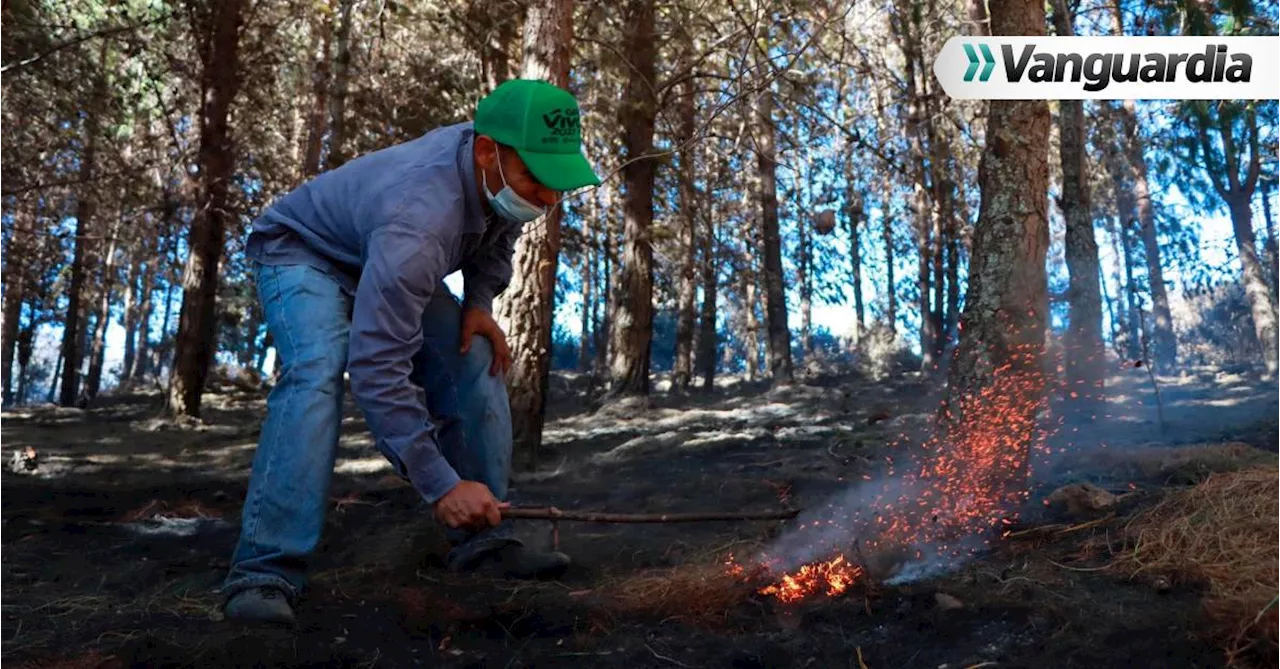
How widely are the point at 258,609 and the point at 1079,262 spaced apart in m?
9.66

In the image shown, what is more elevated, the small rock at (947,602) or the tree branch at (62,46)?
the tree branch at (62,46)

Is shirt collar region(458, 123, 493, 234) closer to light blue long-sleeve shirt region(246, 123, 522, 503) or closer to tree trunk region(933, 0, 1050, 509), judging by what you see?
light blue long-sleeve shirt region(246, 123, 522, 503)

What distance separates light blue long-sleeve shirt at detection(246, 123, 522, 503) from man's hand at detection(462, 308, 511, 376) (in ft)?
1.20

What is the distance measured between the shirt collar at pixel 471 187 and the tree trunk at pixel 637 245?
7911mm

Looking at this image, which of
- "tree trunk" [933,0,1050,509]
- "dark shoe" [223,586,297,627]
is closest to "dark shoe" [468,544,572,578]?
"dark shoe" [223,586,297,627]

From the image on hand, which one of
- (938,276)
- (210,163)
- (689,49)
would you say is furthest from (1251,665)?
(938,276)

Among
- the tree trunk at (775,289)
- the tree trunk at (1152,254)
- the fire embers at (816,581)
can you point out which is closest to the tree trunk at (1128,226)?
the tree trunk at (1152,254)

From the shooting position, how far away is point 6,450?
8.73 metres

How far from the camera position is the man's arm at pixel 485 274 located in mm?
3533

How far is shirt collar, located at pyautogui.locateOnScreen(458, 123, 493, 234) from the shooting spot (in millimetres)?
2893

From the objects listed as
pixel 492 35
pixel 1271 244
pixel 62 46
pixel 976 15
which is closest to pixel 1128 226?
pixel 1271 244

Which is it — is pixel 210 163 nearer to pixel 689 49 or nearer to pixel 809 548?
pixel 689 49

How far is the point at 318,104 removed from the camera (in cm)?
1666

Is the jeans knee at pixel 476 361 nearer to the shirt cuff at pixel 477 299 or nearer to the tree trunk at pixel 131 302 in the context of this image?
the shirt cuff at pixel 477 299
